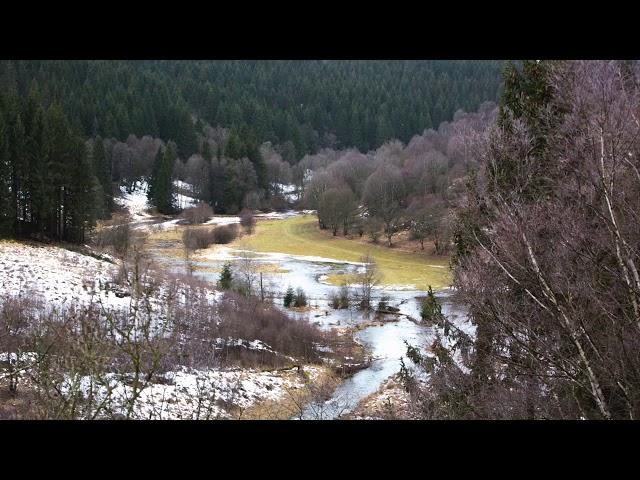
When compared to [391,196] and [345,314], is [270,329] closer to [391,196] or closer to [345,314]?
[345,314]

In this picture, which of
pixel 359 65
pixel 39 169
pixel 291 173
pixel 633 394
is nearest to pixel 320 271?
pixel 39 169

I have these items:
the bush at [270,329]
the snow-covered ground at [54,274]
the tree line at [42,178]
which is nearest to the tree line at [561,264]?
the bush at [270,329]

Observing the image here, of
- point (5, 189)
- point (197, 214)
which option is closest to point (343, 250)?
point (197, 214)

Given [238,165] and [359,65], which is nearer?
[238,165]

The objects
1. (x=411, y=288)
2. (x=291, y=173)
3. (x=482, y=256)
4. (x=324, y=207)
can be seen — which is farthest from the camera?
(x=291, y=173)

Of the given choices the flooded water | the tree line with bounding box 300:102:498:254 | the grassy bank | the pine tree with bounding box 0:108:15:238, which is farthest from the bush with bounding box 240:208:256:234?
the pine tree with bounding box 0:108:15:238

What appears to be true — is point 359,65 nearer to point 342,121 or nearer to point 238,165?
point 342,121

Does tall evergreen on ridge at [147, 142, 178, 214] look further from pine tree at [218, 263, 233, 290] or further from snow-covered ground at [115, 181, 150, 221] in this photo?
pine tree at [218, 263, 233, 290]
